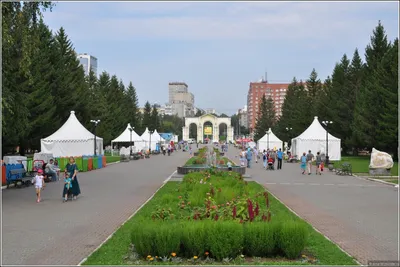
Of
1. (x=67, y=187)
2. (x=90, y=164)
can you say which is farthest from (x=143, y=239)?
(x=90, y=164)

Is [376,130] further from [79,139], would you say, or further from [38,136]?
[38,136]

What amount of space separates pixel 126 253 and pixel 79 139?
1230 inches

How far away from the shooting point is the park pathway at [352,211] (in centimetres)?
883

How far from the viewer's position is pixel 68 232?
10.1m

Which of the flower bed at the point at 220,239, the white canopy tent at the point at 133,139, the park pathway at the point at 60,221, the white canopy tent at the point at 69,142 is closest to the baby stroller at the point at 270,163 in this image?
the park pathway at the point at 60,221

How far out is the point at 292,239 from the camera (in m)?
7.67

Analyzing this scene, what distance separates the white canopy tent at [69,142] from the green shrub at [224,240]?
103 feet

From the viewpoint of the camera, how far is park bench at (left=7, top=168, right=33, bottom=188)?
19.8 meters

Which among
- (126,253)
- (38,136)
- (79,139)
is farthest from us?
(38,136)

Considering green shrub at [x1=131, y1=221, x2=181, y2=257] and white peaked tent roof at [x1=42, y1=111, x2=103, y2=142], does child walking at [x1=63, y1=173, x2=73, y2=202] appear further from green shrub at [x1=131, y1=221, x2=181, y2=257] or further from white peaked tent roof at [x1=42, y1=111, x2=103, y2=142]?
white peaked tent roof at [x1=42, y1=111, x2=103, y2=142]

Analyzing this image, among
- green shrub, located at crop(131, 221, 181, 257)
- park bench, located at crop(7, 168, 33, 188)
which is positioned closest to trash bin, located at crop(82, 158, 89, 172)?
park bench, located at crop(7, 168, 33, 188)

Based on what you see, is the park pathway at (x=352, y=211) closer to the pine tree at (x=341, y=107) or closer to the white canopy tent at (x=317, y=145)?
the white canopy tent at (x=317, y=145)

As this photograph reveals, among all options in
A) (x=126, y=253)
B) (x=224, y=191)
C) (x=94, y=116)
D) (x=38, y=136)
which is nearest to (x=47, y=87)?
(x=38, y=136)

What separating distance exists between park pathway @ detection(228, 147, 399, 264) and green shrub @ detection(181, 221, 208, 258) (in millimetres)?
2720
